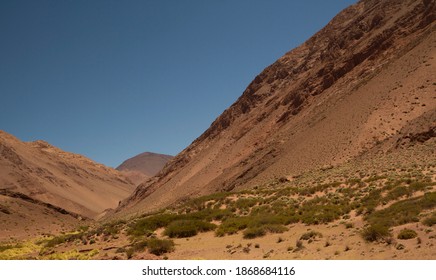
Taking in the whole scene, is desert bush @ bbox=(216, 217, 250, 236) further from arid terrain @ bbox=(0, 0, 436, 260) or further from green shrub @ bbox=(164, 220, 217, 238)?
green shrub @ bbox=(164, 220, 217, 238)

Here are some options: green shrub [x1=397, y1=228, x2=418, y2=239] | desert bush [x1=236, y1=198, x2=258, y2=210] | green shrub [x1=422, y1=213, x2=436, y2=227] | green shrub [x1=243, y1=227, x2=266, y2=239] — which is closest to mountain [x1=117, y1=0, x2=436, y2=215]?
desert bush [x1=236, y1=198, x2=258, y2=210]

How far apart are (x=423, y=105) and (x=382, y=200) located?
86.9 feet

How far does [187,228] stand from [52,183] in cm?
7883

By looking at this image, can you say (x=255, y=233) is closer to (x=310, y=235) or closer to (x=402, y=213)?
(x=310, y=235)

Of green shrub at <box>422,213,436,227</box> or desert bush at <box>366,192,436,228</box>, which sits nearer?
green shrub at <box>422,213,436,227</box>

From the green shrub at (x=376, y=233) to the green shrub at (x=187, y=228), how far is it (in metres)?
10.1

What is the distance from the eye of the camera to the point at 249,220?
21969 mm

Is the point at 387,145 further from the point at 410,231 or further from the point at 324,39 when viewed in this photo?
the point at 324,39

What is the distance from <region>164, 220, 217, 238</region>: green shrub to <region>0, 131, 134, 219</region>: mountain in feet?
141

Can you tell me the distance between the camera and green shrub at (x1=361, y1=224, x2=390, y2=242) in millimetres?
13586

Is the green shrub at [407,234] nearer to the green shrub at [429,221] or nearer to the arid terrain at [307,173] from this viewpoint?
the arid terrain at [307,173]

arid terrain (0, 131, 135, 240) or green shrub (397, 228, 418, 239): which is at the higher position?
arid terrain (0, 131, 135, 240)

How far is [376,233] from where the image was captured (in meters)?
13.7

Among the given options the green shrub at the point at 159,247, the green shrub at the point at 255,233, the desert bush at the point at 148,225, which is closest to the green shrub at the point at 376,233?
the green shrub at the point at 255,233
